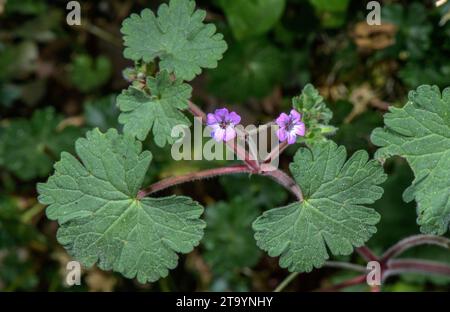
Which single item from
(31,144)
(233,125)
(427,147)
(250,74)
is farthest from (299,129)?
(31,144)

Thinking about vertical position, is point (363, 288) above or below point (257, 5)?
below

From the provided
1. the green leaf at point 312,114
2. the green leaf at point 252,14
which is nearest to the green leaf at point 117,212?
the green leaf at point 312,114

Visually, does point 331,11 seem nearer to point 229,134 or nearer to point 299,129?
point 299,129

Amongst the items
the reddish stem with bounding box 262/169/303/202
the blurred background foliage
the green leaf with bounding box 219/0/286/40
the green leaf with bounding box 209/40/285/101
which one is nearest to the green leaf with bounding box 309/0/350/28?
the blurred background foliage

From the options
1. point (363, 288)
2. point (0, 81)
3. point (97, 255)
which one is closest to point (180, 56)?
point (97, 255)

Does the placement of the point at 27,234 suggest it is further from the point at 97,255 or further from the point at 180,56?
the point at 180,56

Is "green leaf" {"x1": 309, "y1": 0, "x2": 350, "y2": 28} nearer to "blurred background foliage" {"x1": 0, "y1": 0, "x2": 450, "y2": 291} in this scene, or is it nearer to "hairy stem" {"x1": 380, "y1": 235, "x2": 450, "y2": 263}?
"blurred background foliage" {"x1": 0, "y1": 0, "x2": 450, "y2": 291}

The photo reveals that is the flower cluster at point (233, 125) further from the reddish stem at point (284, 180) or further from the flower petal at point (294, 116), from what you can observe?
the reddish stem at point (284, 180)
